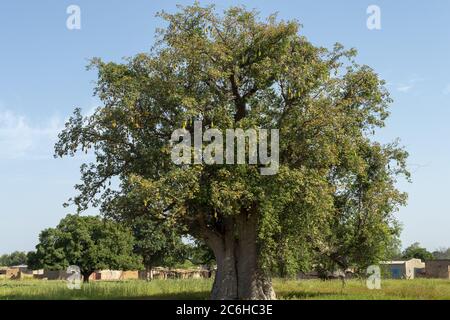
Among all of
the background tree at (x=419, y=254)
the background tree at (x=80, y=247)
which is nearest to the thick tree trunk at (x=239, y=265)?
the background tree at (x=80, y=247)

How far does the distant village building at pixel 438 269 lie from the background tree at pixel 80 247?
136 ft

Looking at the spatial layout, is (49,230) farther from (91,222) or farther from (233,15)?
(233,15)

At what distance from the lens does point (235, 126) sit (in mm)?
26844

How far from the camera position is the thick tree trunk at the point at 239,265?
29.6 metres

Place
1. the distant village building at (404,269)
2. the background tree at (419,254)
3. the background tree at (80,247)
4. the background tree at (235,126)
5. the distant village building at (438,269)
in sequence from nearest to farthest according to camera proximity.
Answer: the background tree at (235,126)
the background tree at (80,247)
the distant village building at (438,269)
the distant village building at (404,269)
the background tree at (419,254)

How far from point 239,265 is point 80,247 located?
47.1 metres

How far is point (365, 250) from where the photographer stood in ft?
111

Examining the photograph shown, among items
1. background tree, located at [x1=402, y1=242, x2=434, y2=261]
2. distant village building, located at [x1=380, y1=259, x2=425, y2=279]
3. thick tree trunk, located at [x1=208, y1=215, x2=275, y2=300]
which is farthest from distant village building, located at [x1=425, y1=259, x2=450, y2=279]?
thick tree trunk, located at [x1=208, y1=215, x2=275, y2=300]

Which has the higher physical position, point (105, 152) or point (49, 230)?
point (105, 152)

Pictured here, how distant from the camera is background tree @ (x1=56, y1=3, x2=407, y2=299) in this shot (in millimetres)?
26484

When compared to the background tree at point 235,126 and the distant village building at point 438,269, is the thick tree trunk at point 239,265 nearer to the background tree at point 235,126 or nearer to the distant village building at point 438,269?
the background tree at point 235,126

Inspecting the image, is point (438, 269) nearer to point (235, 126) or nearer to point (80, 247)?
point (80, 247)
